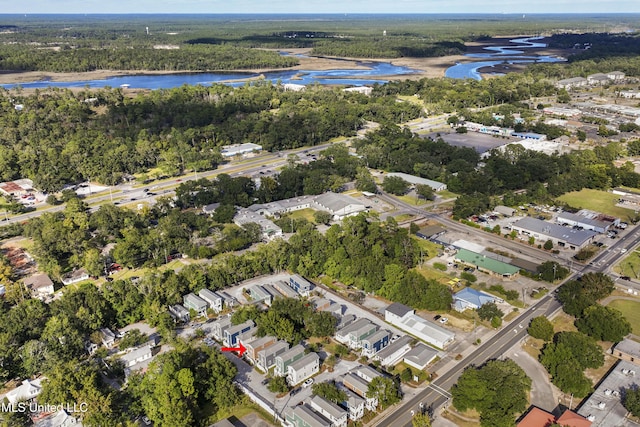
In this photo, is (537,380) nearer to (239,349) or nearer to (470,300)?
(470,300)

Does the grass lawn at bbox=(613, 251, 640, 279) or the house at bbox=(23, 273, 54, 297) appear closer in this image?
the house at bbox=(23, 273, 54, 297)

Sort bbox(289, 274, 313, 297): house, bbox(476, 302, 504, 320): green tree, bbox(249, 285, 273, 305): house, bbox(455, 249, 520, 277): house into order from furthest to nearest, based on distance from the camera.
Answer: bbox(455, 249, 520, 277): house < bbox(289, 274, 313, 297): house < bbox(249, 285, 273, 305): house < bbox(476, 302, 504, 320): green tree

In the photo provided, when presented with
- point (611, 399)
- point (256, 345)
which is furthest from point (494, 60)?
point (256, 345)

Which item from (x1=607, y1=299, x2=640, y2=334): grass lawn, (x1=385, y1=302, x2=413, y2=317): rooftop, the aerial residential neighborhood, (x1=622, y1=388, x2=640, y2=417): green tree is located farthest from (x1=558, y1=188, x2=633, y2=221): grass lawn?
(x1=385, y1=302, x2=413, y2=317): rooftop

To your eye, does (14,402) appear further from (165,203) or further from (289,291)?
(165,203)

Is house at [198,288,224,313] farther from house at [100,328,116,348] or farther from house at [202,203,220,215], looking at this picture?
house at [202,203,220,215]

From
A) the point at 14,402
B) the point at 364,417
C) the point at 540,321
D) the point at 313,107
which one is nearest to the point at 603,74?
the point at 313,107

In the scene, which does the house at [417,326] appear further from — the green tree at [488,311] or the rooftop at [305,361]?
the rooftop at [305,361]
